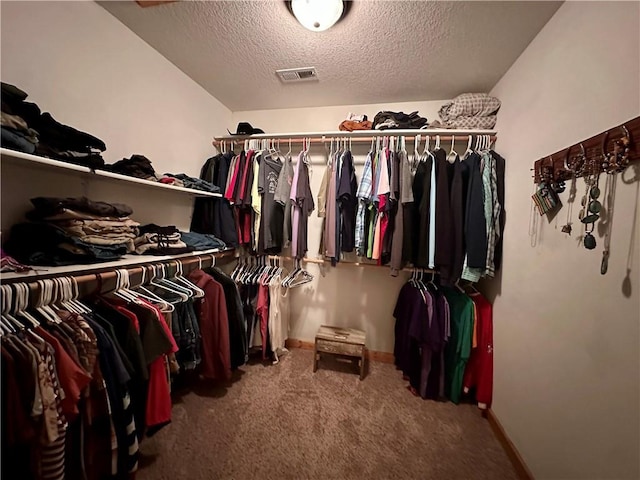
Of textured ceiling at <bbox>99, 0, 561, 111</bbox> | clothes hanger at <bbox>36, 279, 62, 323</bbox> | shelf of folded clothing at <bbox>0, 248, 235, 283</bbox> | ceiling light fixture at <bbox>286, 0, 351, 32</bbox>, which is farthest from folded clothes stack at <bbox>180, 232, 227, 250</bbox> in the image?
ceiling light fixture at <bbox>286, 0, 351, 32</bbox>

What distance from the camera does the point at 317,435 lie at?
1.47 meters

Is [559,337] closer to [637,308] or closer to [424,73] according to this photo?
[637,308]

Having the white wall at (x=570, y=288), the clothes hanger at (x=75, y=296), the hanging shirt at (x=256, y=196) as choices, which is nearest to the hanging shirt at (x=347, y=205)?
the hanging shirt at (x=256, y=196)

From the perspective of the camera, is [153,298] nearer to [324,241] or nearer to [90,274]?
[90,274]

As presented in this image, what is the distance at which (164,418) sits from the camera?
1189 mm

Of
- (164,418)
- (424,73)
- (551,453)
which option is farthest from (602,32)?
(164,418)

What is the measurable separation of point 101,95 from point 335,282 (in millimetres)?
2106

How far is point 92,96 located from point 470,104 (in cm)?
241

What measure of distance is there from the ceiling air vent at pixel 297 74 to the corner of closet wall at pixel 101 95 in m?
0.78

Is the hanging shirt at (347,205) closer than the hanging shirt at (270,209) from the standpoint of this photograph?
Yes

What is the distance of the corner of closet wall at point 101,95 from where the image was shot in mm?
1045

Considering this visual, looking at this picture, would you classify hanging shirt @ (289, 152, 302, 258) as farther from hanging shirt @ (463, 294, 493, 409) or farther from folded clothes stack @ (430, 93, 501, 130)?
hanging shirt @ (463, 294, 493, 409)

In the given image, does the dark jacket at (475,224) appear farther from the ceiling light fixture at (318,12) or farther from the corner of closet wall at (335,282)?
the ceiling light fixture at (318,12)

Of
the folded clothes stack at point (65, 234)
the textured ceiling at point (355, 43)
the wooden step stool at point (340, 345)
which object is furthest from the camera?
the wooden step stool at point (340, 345)
